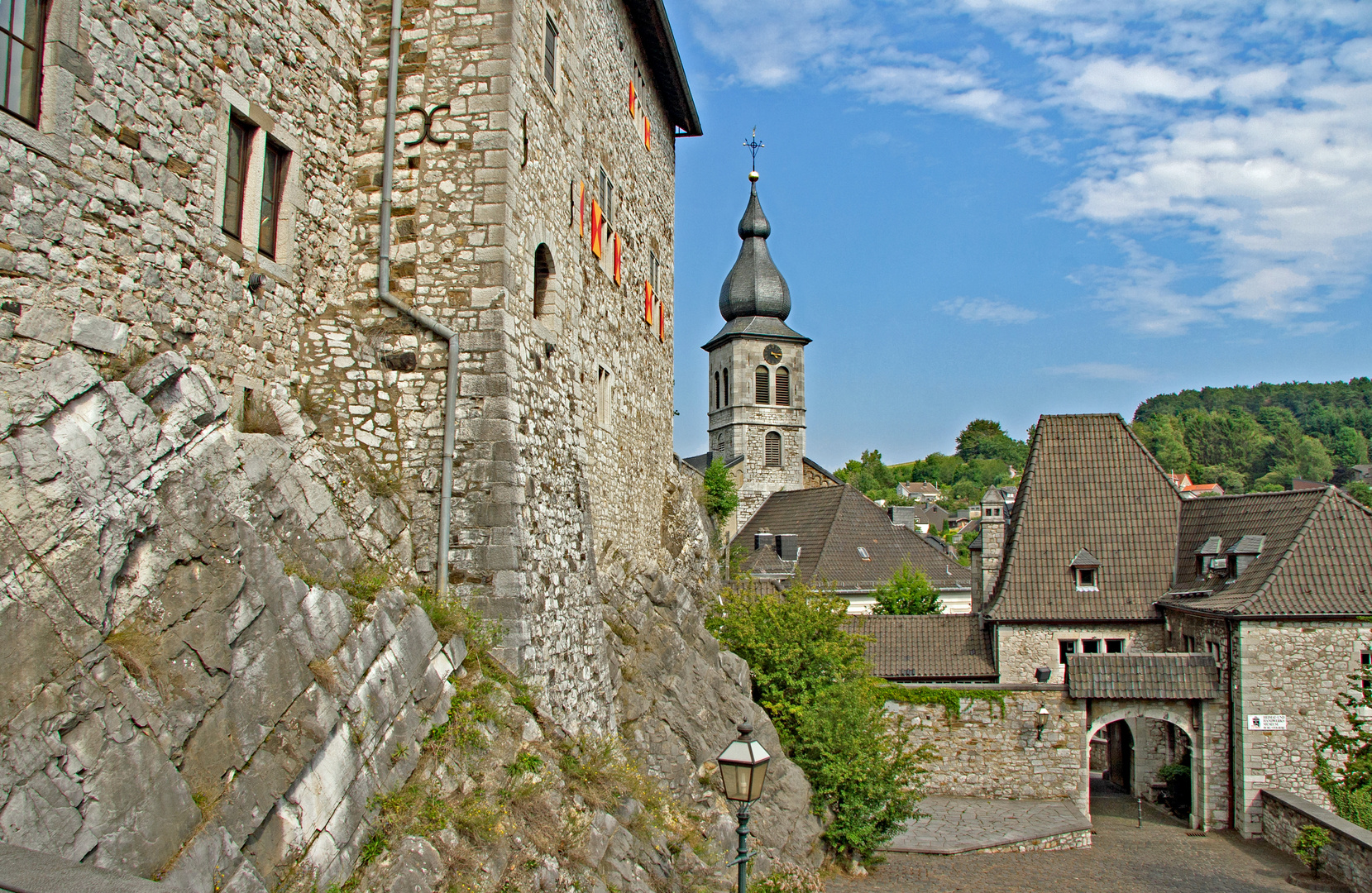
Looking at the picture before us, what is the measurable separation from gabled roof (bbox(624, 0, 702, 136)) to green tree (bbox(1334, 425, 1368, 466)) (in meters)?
157

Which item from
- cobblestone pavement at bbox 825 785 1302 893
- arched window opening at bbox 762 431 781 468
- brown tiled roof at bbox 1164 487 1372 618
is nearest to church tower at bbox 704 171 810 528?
arched window opening at bbox 762 431 781 468

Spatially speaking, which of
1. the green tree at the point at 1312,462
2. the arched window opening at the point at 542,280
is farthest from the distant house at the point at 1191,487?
the arched window opening at the point at 542,280

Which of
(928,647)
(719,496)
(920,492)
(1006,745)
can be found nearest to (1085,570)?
(928,647)

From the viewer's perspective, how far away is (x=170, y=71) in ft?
21.6

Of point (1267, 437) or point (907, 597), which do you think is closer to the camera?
point (907, 597)

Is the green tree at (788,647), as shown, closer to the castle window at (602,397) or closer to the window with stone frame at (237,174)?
the castle window at (602,397)

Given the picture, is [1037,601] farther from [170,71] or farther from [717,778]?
[170,71]

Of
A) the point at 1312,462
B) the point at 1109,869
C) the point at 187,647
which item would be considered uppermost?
the point at 1312,462

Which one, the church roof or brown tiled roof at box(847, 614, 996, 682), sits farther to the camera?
the church roof

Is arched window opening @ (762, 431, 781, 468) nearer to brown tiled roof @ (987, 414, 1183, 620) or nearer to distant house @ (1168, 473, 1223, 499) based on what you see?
brown tiled roof @ (987, 414, 1183, 620)

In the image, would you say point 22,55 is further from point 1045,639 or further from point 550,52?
point 1045,639

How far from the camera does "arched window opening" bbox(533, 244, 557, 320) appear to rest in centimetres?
1024

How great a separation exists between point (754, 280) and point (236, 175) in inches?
2094

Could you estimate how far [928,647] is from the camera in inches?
1021
